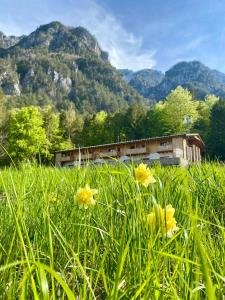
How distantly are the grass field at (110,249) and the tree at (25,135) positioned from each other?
1663 inches

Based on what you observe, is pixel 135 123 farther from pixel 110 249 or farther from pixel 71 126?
pixel 110 249

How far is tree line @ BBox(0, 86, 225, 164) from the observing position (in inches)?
1896

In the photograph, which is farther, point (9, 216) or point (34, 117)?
point (34, 117)

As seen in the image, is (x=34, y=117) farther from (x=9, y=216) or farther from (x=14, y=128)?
(x=9, y=216)

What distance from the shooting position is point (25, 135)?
47.9m

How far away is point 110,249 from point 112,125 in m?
63.6

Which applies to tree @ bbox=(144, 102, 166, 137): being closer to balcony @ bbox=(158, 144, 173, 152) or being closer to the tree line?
the tree line

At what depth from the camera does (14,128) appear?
4919 centimetres

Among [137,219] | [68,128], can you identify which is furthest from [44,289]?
[68,128]

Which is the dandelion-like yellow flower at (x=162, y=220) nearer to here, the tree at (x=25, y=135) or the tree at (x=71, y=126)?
the tree at (x=25, y=135)

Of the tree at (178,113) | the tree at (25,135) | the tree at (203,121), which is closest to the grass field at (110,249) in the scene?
the tree at (25,135)

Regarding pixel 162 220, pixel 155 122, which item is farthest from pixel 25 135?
pixel 162 220

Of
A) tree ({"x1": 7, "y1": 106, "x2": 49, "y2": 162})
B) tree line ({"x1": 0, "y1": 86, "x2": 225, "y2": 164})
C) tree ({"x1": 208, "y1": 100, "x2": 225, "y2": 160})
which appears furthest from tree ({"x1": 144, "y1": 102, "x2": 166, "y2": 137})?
tree ({"x1": 7, "y1": 106, "x2": 49, "y2": 162})

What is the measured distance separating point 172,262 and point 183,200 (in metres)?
0.73
